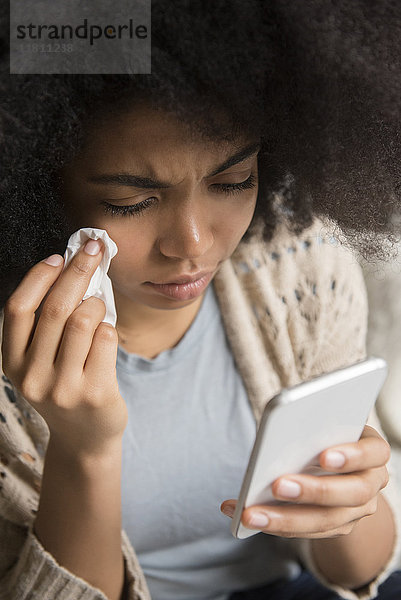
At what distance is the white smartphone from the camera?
56 cm

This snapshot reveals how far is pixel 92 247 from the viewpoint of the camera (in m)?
0.64

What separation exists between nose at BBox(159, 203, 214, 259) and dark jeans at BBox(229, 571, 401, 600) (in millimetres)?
569

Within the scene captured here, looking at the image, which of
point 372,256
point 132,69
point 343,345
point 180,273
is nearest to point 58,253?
point 180,273

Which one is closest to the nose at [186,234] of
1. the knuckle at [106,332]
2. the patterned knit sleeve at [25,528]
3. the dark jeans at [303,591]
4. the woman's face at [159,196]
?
the woman's face at [159,196]

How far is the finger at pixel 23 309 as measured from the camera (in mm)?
636

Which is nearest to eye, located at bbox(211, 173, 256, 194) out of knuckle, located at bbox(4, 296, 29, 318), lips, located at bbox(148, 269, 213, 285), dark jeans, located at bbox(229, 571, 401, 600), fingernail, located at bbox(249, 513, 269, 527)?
lips, located at bbox(148, 269, 213, 285)

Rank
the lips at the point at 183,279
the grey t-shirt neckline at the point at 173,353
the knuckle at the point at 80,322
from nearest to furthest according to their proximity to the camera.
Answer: the knuckle at the point at 80,322
the lips at the point at 183,279
the grey t-shirt neckline at the point at 173,353

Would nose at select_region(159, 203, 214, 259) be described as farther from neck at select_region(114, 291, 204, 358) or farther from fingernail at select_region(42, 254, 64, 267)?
neck at select_region(114, 291, 204, 358)

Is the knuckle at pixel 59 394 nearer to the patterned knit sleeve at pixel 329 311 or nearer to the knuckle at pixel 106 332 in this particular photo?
the knuckle at pixel 106 332

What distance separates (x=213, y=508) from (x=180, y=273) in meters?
0.40

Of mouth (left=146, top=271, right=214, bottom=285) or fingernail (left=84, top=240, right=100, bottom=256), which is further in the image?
mouth (left=146, top=271, right=214, bottom=285)

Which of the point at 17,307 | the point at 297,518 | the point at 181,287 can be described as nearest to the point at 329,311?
the point at 181,287

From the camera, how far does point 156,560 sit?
961 millimetres

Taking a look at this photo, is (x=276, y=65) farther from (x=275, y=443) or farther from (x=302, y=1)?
(x=275, y=443)
